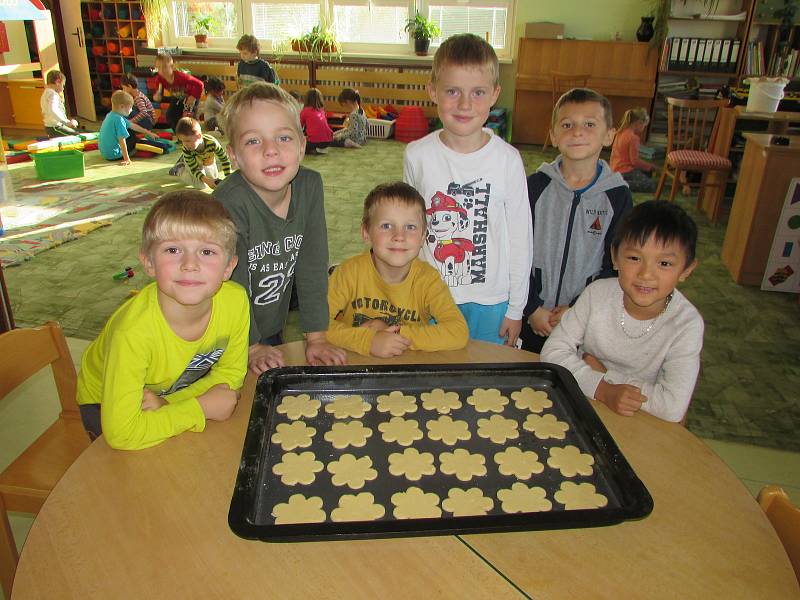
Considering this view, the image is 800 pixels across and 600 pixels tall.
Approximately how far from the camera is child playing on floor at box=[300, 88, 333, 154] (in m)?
6.55

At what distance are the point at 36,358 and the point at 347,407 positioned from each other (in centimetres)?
79

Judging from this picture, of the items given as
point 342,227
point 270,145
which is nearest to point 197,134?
point 342,227

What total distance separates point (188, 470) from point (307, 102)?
627 centimetres

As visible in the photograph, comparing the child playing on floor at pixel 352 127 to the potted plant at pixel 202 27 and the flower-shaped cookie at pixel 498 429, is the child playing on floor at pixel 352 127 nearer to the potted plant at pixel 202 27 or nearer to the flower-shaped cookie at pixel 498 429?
the potted plant at pixel 202 27

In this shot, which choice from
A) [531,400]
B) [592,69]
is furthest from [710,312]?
[592,69]

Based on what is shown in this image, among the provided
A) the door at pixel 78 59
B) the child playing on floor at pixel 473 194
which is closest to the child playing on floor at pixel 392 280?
the child playing on floor at pixel 473 194

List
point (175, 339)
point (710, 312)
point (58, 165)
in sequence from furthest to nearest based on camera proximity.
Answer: point (58, 165)
point (710, 312)
point (175, 339)

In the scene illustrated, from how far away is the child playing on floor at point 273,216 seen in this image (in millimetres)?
1366

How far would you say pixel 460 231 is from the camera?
1708 millimetres

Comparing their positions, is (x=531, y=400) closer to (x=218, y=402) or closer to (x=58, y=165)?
(x=218, y=402)

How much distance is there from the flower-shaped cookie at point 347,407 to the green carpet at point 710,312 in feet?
5.34

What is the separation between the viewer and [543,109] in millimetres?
7031

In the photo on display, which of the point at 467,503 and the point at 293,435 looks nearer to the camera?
the point at 467,503

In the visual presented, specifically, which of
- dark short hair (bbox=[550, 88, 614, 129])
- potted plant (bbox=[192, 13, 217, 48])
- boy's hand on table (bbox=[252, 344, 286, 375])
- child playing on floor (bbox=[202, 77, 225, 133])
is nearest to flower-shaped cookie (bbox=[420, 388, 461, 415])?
boy's hand on table (bbox=[252, 344, 286, 375])
